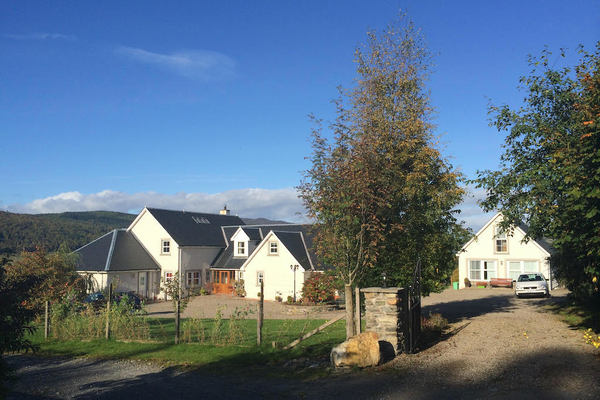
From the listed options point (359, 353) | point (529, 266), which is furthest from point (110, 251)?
point (529, 266)

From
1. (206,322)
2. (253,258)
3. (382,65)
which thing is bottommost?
(206,322)

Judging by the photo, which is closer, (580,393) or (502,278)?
(580,393)

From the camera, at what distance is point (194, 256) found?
43781mm

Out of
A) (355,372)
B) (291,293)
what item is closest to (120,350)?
(355,372)

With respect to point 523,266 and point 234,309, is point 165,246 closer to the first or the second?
point 234,309

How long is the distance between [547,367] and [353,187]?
639 centimetres

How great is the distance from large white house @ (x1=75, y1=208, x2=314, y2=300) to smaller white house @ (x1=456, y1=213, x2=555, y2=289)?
1605 cm

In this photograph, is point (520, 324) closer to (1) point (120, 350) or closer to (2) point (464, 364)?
(2) point (464, 364)

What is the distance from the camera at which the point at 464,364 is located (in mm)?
11844

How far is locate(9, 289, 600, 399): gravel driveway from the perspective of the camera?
9922 millimetres

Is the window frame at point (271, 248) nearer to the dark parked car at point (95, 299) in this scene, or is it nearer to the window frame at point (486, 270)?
the dark parked car at point (95, 299)

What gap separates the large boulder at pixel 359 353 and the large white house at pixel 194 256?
83.4ft

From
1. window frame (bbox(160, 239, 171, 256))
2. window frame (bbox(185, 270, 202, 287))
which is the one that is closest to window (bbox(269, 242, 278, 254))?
window frame (bbox(185, 270, 202, 287))

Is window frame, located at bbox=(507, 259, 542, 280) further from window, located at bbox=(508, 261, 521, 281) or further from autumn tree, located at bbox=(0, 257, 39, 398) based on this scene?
autumn tree, located at bbox=(0, 257, 39, 398)
